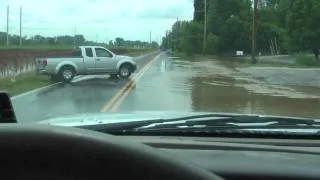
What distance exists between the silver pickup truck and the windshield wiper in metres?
26.3

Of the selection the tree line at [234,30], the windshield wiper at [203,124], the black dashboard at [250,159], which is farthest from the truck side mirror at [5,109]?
the tree line at [234,30]

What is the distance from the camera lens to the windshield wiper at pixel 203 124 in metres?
4.06

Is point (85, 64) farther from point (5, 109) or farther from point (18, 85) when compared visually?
point (5, 109)

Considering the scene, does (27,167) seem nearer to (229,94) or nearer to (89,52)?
(229,94)

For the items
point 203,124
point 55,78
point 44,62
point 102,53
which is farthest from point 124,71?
point 203,124

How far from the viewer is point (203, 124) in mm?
4312

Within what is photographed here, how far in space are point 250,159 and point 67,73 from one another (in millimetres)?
28801

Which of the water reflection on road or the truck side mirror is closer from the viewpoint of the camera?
the truck side mirror

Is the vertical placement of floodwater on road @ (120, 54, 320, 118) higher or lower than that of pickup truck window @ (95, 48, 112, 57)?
lower

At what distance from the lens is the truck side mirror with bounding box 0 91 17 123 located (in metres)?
2.74

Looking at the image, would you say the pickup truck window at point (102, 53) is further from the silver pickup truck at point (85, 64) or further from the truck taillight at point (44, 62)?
the truck taillight at point (44, 62)

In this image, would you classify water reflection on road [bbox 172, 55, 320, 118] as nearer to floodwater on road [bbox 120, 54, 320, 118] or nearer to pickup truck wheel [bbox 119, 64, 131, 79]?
floodwater on road [bbox 120, 54, 320, 118]

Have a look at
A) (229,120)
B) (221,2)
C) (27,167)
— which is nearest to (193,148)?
(27,167)

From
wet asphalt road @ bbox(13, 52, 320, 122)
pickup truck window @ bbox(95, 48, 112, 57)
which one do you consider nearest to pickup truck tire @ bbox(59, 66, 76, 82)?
pickup truck window @ bbox(95, 48, 112, 57)
